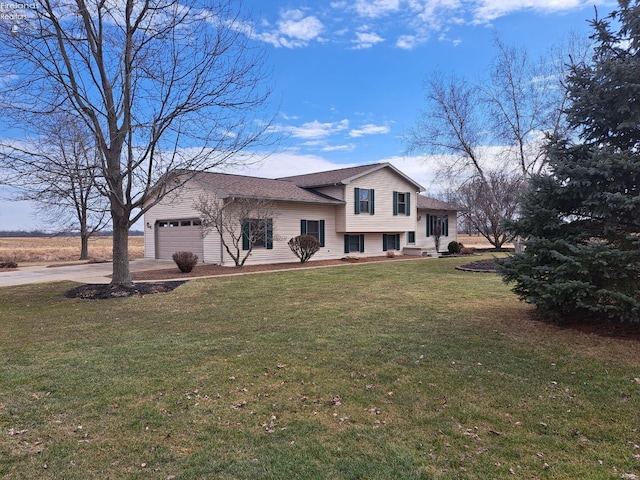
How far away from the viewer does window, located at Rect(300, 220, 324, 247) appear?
19734mm

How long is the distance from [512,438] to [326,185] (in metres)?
18.6

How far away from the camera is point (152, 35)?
31.9 feet

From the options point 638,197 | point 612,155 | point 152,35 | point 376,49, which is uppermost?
point 376,49

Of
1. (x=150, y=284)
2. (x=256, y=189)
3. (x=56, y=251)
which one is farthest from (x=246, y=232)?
(x=56, y=251)

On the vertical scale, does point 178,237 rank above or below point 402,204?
below

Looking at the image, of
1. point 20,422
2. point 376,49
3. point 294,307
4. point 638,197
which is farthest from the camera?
point 376,49

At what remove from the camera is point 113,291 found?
32.6ft

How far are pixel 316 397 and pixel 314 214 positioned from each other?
16.6 metres

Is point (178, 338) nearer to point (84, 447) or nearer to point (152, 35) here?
point (84, 447)

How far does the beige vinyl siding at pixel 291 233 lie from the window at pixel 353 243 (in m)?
0.47

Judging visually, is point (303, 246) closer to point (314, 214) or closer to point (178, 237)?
point (314, 214)

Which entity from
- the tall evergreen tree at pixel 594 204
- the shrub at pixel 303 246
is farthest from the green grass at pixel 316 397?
the shrub at pixel 303 246

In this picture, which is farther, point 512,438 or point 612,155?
point 612,155

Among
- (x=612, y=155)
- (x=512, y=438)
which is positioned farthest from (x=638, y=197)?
(x=512, y=438)
